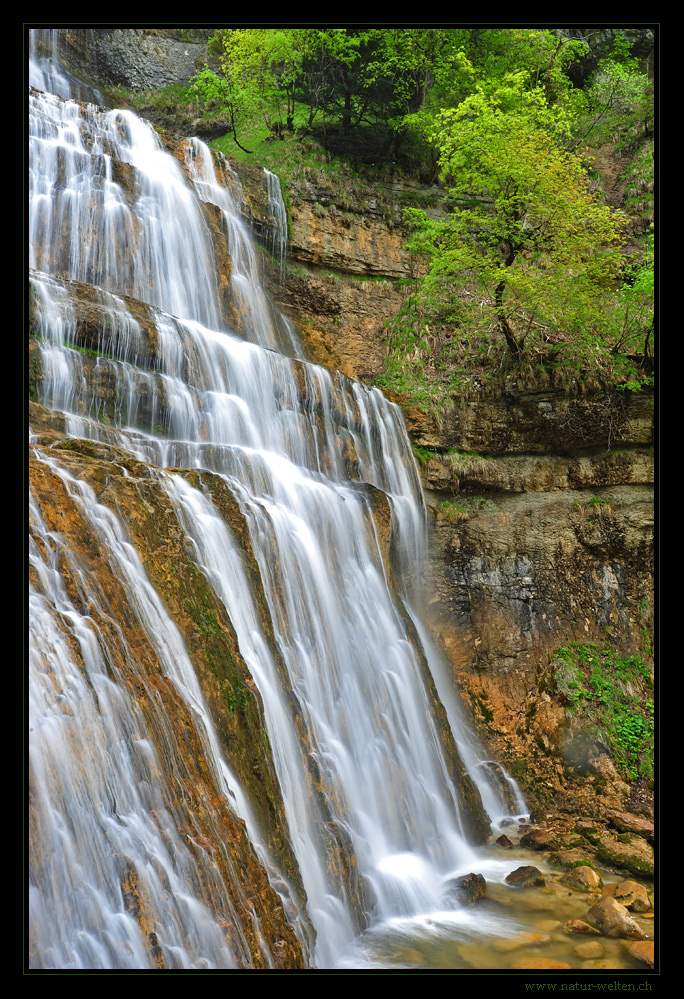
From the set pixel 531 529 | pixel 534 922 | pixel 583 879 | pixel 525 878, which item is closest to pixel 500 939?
pixel 534 922

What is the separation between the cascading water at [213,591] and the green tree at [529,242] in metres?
3.15

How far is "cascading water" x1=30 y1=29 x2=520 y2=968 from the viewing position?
4.66 metres

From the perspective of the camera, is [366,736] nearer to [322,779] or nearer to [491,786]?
[322,779]

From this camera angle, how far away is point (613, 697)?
12.2 metres

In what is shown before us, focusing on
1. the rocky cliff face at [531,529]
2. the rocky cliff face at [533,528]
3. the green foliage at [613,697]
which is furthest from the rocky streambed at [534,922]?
the rocky cliff face at [533,528]

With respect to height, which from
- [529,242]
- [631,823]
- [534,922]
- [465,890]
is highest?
[529,242]

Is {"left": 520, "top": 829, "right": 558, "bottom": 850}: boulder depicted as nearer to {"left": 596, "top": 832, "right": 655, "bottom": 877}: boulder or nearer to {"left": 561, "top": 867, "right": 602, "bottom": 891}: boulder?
{"left": 596, "top": 832, "right": 655, "bottom": 877}: boulder

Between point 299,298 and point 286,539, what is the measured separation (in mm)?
8690

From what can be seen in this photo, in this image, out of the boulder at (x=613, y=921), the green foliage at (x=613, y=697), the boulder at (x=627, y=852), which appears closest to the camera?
the boulder at (x=613, y=921)

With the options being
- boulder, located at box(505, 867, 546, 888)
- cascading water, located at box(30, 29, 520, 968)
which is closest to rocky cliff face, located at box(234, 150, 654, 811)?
cascading water, located at box(30, 29, 520, 968)

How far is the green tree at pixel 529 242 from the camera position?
42.1 feet

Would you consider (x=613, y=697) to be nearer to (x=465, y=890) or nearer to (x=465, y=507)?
(x=465, y=507)

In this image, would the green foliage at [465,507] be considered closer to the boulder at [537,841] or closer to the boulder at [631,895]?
the boulder at [537,841]

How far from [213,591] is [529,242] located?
392 inches
